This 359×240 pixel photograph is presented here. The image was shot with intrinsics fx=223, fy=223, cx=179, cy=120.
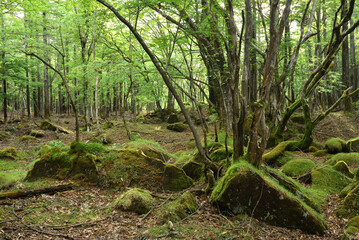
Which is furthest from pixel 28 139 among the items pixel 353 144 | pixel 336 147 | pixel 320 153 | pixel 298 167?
pixel 353 144

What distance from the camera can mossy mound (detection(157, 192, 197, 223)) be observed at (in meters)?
4.52

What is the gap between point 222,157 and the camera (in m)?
7.27

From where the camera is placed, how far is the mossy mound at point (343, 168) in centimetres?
672

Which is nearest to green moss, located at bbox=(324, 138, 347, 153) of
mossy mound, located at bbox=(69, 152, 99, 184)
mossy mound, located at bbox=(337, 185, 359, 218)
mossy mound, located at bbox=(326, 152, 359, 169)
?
mossy mound, located at bbox=(326, 152, 359, 169)

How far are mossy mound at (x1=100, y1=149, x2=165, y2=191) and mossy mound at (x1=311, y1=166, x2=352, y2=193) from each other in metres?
4.69

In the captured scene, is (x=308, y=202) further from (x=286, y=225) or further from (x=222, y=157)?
(x=222, y=157)

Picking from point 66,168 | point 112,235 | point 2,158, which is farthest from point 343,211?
point 2,158

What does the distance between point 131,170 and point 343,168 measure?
647 cm

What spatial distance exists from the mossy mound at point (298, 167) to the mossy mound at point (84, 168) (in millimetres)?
6140

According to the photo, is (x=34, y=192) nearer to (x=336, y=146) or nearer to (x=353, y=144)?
(x=336, y=146)

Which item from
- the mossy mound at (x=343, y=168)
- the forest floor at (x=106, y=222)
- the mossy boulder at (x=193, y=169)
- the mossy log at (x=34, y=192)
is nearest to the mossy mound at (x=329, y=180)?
the mossy mound at (x=343, y=168)

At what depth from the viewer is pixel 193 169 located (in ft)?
23.2

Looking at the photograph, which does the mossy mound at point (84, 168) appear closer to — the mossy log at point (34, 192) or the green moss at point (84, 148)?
the green moss at point (84, 148)

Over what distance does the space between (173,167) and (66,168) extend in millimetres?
3179
